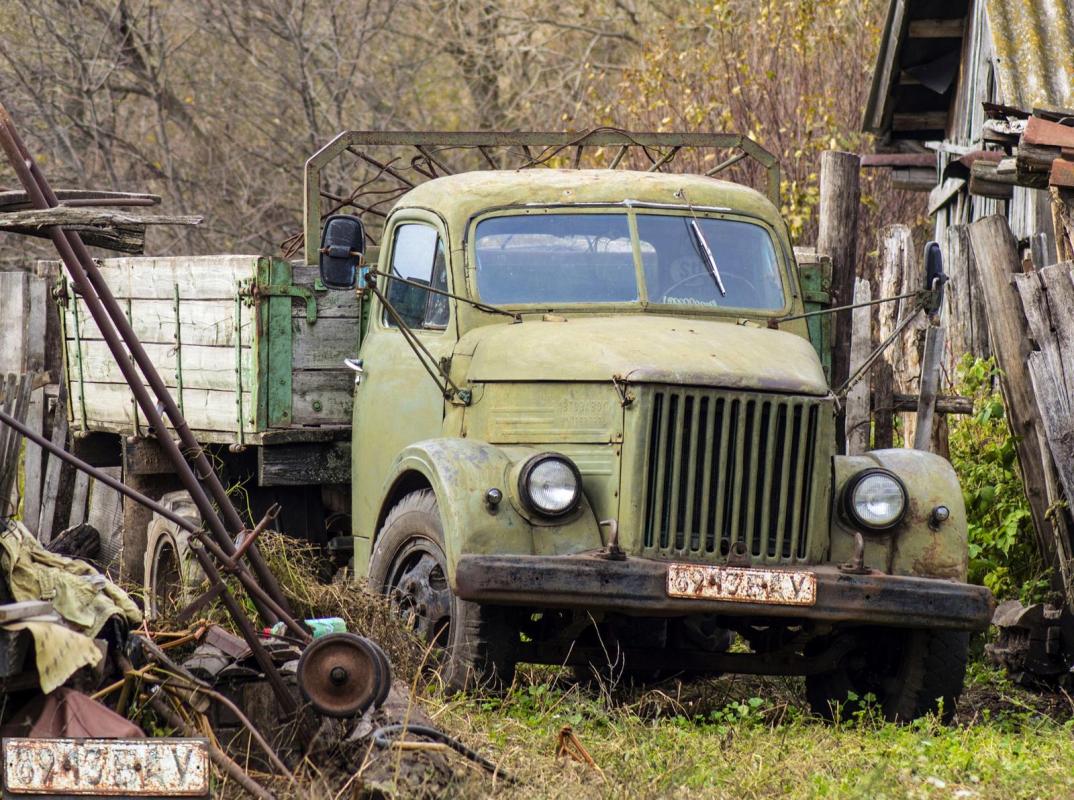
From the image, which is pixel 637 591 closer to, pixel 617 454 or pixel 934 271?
pixel 617 454

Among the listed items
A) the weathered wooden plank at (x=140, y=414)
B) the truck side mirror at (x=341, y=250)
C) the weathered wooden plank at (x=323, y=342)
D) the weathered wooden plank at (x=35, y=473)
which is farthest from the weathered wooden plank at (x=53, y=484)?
the truck side mirror at (x=341, y=250)

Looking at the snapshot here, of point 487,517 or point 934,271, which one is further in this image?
point 934,271

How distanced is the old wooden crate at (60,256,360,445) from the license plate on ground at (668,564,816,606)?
2.77m

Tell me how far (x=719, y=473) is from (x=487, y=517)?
87 centimetres

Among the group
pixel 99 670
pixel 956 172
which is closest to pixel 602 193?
pixel 99 670

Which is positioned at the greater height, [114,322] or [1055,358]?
[114,322]

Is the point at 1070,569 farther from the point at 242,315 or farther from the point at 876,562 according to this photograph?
the point at 242,315

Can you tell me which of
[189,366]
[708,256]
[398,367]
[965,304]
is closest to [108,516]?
[189,366]

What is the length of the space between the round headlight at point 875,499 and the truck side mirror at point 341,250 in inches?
88.6

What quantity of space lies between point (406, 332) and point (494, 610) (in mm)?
1380

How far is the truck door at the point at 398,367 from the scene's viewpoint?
23.9ft

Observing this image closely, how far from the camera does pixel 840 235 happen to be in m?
9.17

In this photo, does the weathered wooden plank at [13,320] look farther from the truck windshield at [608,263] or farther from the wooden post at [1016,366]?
the wooden post at [1016,366]

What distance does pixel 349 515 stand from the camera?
852 centimetres
